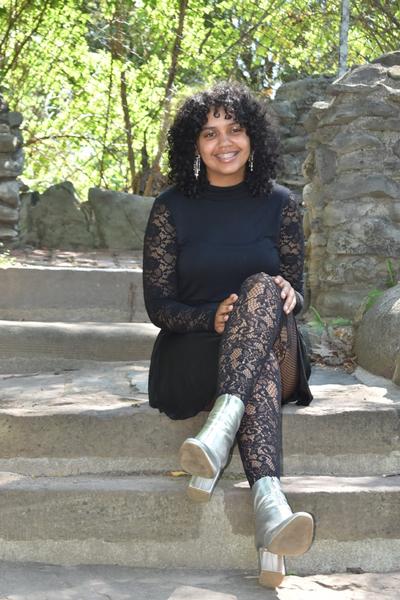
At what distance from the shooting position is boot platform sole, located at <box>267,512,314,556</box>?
7.64 ft

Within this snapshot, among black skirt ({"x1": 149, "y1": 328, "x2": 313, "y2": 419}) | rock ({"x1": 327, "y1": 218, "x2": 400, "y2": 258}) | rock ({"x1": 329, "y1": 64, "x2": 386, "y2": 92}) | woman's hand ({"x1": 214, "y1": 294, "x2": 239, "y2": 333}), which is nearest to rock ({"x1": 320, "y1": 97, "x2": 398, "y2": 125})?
rock ({"x1": 329, "y1": 64, "x2": 386, "y2": 92})

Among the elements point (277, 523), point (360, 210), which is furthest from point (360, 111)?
point (277, 523)

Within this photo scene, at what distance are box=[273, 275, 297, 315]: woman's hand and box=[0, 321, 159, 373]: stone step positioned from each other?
159 cm

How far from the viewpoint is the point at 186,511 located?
8.96ft

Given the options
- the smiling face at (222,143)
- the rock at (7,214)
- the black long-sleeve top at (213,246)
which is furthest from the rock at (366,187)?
the rock at (7,214)

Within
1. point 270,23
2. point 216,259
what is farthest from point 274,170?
point 270,23

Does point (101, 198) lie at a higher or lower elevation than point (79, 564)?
higher

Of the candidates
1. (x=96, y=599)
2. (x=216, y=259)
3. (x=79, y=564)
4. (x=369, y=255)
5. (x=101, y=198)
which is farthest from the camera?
(x=101, y=198)

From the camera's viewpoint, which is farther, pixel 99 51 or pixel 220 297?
pixel 99 51

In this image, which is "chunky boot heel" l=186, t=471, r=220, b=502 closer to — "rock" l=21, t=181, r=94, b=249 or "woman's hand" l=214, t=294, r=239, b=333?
"woman's hand" l=214, t=294, r=239, b=333

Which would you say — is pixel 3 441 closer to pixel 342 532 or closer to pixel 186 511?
pixel 186 511

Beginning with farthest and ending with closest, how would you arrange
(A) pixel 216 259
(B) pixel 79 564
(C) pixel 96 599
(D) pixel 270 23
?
1. (D) pixel 270 23
2. (A) pixel 216 259
3. (B) pixel 79 564
4. (C) pixel 96 599

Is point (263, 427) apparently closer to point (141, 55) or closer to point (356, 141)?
point (356, 141)

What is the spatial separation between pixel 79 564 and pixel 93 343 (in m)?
1.83
